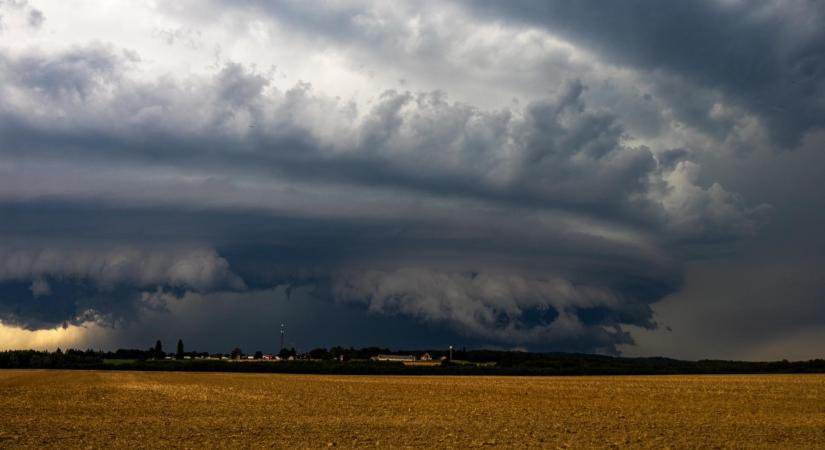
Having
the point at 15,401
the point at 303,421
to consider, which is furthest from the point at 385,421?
the point at 15,401

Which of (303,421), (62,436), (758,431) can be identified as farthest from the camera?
(303,421)

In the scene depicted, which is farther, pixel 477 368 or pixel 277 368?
pixel 277 368

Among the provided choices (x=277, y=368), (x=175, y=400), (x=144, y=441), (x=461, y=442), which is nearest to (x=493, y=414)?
(x=461, y=442)

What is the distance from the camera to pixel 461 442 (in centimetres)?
3272

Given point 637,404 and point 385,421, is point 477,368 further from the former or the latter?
point 385,421

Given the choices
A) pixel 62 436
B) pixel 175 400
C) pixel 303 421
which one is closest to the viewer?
pixel 62 436

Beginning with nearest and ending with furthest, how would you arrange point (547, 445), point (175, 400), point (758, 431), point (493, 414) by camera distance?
point (547, 445) → point (758, 431) → point (493, 414) → point (175, 400)

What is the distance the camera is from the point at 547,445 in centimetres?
3181

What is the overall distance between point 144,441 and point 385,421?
13496 millimetres

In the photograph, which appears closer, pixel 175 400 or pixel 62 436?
pixel 62 436

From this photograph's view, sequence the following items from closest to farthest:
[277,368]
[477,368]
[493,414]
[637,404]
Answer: [493,414] < [637,404] < [477,368] < [277,368]

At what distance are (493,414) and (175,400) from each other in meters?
27.0

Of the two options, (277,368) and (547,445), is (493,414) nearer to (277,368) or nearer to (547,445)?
(547,445)

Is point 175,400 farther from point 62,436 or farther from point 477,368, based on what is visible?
point 477,368
